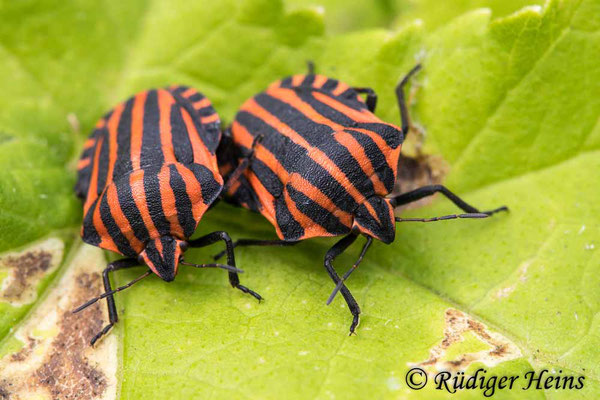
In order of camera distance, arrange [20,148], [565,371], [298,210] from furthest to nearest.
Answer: [20,148] < [298,210] < [565,371]

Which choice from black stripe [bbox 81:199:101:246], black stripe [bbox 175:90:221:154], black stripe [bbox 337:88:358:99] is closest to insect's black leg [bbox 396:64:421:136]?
black stripe [bbox 337:88:358:99]

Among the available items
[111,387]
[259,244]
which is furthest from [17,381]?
[259,244]

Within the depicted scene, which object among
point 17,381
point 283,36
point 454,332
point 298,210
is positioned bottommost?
point 17,381

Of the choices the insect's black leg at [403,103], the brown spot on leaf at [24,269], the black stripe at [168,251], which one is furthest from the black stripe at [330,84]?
the brown spot on leaf at [24,269]

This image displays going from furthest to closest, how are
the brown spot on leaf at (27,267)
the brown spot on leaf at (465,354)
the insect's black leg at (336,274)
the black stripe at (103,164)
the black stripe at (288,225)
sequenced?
the black stripe at (103,164) < the black stripe at (288,225) < the brown spot on leaf at (27,267) < the insect's black leg at (336,274) < the brown spot on leaf at (465,354)

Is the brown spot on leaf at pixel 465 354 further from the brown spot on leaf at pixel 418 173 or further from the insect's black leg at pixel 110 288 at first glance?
the insect's black leg at pixel 110 288

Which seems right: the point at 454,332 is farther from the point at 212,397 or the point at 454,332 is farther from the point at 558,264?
the point at 212,397
